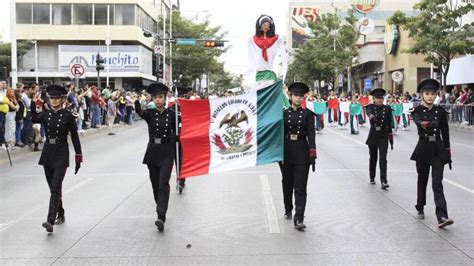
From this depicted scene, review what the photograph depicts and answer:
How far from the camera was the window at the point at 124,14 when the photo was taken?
59531 millimetres

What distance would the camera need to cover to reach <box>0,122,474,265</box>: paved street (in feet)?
21.9

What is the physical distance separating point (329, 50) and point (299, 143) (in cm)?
5677

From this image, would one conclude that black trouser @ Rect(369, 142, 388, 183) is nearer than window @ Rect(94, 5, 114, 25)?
Yes

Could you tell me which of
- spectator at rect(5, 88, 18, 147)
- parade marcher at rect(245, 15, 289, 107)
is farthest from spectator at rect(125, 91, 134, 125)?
parade marcher at rect(245, 15, 289, 107)

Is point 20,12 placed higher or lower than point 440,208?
higher

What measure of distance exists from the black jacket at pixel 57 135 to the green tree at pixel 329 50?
172 feet

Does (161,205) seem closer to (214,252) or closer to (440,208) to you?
(214,252)

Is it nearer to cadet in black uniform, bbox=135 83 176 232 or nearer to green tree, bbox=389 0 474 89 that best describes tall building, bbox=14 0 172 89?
green tree, bbox=389 0 474 89

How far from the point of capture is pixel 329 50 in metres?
63.5

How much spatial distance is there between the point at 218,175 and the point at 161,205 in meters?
5.48

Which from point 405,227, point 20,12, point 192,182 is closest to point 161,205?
point 405,227

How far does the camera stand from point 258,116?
8.34 m

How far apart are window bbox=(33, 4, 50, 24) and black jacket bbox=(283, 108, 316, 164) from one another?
5536cm

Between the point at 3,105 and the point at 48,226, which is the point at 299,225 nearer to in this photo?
the point at 48,226
